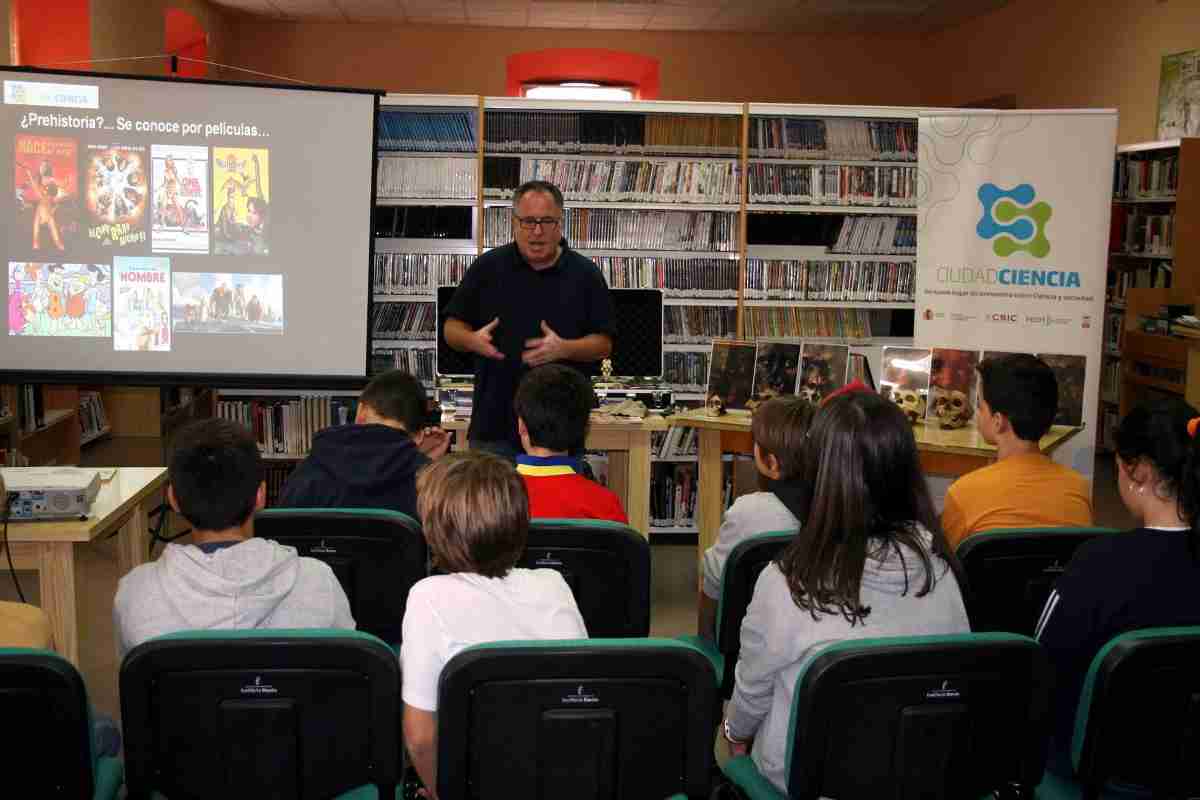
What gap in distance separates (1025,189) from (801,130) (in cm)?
114

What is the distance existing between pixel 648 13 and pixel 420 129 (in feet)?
21.2

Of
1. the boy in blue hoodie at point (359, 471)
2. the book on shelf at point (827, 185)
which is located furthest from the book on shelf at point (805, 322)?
the boy in blue hoodie at point (359, 471)

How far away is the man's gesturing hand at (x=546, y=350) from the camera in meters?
4.04

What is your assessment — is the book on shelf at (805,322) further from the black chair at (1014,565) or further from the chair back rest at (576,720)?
the chair back rest at (576,720)

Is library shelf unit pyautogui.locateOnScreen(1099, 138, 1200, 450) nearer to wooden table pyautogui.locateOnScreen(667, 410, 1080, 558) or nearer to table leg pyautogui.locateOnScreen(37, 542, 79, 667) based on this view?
wooden table pyautogui.locateOnScreen(667, 410, 1080, 558)

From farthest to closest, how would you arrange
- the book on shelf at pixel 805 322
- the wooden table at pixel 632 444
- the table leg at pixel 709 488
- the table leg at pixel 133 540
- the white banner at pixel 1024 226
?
the book on shelf at pixel 805 322, the white banner at pixel 1024 226, the table leg at pixel 709 488, the wooden table at pixel 632 444, the table leg at pixel 133 540

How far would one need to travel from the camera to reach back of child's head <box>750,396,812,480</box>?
2.80m

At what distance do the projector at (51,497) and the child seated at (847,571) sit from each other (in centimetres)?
173

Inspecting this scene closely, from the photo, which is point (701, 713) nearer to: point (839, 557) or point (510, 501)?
point (839, 557)

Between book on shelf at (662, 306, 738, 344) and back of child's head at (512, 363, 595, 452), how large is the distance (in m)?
2.77

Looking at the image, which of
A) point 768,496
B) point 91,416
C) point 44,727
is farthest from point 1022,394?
point 91,416

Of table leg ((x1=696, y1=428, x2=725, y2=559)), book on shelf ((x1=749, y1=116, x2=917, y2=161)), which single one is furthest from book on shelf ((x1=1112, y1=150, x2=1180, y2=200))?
table leg ((x1=696, y1=428, x2=725, y2=559))

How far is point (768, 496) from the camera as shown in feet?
8.89

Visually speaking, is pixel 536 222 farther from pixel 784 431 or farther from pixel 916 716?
pixel 916 716
